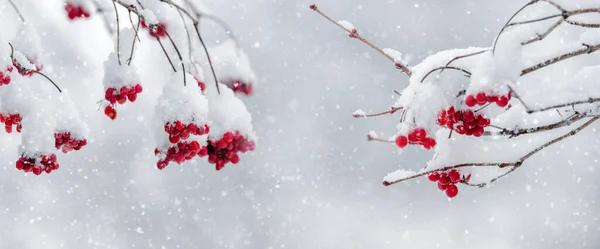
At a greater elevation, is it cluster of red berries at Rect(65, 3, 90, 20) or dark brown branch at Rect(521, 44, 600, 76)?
cluster of red berries at Rect(65, 3, 90, 20)

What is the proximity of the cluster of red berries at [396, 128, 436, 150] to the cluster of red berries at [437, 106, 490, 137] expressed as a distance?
3.1 inches

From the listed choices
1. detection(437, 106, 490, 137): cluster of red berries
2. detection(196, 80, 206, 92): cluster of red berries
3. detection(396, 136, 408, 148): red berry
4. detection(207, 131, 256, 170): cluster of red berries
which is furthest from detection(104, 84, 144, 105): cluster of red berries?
detection(437, 106, 490, 137): cluster of red berries

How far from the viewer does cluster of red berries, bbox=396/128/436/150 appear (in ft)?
6.64

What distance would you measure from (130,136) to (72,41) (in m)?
8.63

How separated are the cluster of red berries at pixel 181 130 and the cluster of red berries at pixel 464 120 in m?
0.79

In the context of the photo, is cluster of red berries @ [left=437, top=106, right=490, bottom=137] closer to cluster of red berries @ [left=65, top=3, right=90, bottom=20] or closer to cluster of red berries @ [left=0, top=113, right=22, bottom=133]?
cluster of red berries @ [left=65, top=3, right=90, bottom=20]

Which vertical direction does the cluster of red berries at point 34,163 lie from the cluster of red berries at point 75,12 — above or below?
below

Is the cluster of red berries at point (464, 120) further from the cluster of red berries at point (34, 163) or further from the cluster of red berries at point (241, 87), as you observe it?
the cluster of red berries at point (34, 163)

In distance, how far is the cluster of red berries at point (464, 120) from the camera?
195cm

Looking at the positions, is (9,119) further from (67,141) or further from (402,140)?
(402,140)

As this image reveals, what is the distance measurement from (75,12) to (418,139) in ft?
5.04

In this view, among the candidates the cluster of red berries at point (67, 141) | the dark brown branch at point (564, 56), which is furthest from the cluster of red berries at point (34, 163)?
the dark brown branch at point (564, 56)

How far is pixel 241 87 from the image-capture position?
7.61 feet

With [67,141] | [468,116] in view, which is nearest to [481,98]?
[468,116]
